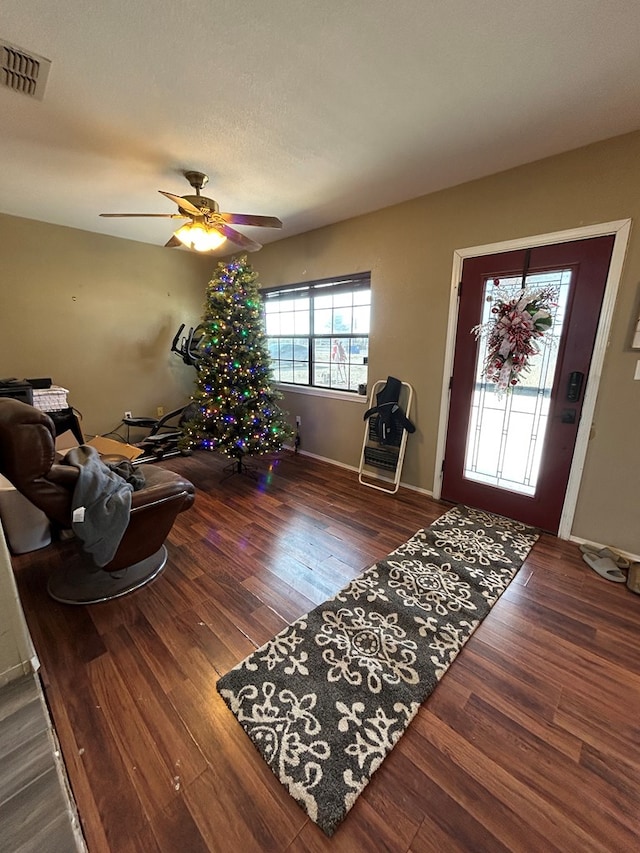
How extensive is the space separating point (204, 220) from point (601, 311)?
9.26 ft

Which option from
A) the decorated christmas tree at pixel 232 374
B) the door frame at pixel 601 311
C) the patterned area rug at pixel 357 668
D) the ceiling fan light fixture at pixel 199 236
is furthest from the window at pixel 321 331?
the patterned area rug at pixel 357 668

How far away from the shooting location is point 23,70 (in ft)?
5.12

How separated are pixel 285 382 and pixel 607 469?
3.47 m

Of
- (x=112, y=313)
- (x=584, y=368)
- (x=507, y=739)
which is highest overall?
(x=112, y=313)

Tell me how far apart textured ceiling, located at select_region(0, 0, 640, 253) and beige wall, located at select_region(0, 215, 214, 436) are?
1.10 metres

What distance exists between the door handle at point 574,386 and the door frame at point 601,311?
43mm

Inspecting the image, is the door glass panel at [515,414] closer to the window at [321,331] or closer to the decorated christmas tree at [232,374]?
the window at [321,331]

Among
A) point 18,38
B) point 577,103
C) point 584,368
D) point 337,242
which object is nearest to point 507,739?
point 584,368

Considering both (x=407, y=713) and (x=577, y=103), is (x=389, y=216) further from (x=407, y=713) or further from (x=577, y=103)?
(x=407, y=713)

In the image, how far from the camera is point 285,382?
4566 mm

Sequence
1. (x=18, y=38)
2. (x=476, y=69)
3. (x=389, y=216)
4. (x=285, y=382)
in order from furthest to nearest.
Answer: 1. (x=285, y=382)
2. (x=389, y=216)
3. (x=476, y=69)
4. (x=18, y=38)

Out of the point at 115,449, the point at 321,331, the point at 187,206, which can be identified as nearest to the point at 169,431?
the point at 115,449

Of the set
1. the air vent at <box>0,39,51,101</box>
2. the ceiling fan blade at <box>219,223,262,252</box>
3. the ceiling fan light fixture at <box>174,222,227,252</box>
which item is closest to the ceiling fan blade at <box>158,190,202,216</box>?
the ceiling fan light fixture at <box>174,222,227,252</box>

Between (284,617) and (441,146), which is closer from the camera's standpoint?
(284,617)
